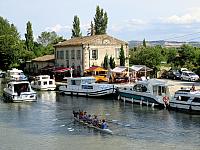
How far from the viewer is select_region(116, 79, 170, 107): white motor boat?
173 ft

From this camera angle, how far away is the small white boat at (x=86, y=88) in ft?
210

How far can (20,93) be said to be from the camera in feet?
200

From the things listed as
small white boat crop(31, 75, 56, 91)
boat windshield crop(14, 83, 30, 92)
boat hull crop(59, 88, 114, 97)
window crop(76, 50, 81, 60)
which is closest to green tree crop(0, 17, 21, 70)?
window crop(76, 50, 81, 60)

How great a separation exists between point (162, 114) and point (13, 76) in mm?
50229

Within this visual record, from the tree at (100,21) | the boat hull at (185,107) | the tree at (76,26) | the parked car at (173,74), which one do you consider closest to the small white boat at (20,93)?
the boat hull at (185,107)

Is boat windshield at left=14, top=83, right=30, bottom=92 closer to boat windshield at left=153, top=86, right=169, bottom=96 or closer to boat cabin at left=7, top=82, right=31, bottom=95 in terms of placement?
boat cabin at left=7, top=82, right=31, bottom=95

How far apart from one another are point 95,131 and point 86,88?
88.4 feet

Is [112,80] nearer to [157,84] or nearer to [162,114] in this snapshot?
[157,84]

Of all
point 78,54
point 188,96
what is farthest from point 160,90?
point 78,54

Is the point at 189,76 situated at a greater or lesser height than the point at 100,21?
lesser

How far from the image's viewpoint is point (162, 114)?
48.2 meters

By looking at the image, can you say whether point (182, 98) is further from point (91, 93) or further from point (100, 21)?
point (100, 21)

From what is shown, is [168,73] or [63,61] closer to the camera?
[168,73]

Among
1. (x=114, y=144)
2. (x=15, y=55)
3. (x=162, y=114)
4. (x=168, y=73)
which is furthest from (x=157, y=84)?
(x=15, y=55)
